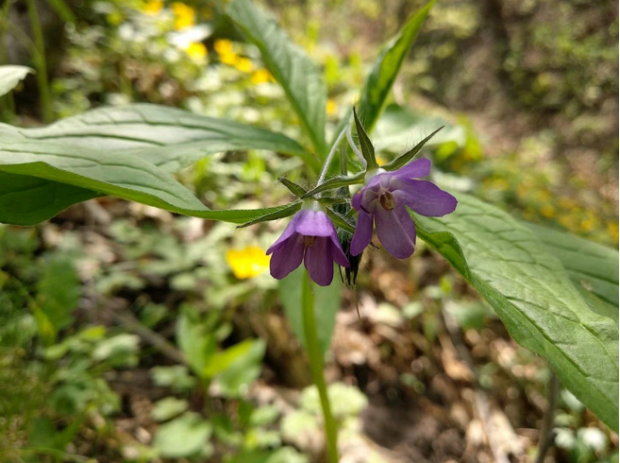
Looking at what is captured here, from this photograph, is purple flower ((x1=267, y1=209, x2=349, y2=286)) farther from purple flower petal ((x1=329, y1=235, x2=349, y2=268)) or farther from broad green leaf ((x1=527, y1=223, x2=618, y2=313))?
broad green leaf ((x1=527, y1=223, x2=618, y2=313))

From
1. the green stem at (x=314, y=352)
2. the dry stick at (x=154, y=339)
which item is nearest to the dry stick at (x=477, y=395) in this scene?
the green stem at (x=314, y=352)

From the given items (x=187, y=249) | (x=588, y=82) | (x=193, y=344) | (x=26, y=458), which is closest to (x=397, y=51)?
(x=193, y=344)

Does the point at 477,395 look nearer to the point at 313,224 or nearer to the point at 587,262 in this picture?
the point at 587,262

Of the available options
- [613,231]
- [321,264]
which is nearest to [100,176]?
[321,264]

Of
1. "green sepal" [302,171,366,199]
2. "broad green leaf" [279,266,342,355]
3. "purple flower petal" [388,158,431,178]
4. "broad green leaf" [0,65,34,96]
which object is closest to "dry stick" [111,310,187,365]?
"broad green leaf" [279,266,342,355]

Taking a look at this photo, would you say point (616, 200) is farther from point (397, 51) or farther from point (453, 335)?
point (397, 51)
